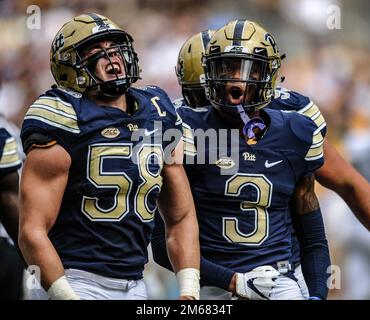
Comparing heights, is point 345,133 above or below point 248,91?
above

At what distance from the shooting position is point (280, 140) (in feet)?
15.0

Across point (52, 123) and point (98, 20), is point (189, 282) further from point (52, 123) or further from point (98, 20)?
point (98, 20)

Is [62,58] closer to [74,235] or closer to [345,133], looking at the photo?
[74,235]

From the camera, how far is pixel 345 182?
16.4 ft

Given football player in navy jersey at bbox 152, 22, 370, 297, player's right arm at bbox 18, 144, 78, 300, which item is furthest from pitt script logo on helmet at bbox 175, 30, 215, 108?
player's right arm at bbox 18, 144, 78, 300

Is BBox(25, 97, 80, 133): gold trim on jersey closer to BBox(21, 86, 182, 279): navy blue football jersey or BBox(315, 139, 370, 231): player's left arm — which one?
BBox(21, 86, 182, 279): navy blue football jersey

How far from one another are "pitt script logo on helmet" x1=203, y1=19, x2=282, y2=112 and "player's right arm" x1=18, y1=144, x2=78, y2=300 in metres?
0.82

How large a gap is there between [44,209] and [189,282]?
65cm

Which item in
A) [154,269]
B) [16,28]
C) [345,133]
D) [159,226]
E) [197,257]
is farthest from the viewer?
[16,28]

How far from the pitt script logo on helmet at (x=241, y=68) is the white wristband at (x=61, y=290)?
1052 mm

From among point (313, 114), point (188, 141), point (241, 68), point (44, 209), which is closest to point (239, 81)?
point (241, 68)

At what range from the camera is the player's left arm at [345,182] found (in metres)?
4.97

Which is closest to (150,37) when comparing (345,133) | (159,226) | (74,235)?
(345,133)
